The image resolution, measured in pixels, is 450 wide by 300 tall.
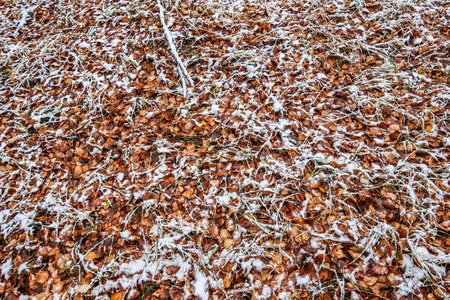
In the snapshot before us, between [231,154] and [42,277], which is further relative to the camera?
[231,154]

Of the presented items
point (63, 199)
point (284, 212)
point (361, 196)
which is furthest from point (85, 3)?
point (361, 196)

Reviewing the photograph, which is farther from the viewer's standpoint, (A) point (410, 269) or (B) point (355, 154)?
(B) point (355, 154)

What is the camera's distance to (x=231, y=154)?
2854 mm

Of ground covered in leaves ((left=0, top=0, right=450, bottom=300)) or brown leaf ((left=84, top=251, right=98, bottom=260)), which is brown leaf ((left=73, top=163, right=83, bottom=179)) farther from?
brown leaf ((left=84, top=251, right=98, bottom=260))

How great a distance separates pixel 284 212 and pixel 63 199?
2.78 m

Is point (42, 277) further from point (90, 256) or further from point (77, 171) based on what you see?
point (77, 171)

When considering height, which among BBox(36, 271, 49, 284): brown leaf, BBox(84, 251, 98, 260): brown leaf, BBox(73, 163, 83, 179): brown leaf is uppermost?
BBox(73, 163, 83, 179): brown leaf

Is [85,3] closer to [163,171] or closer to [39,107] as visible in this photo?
[39,107]

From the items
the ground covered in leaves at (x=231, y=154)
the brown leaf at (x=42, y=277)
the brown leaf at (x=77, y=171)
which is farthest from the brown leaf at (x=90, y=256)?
the brown leaf at (x=77, y=171)

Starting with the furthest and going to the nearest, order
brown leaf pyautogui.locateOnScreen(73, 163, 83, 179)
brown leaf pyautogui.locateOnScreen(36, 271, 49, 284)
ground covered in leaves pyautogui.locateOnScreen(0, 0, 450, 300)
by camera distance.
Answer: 1. brown leaf pyautogui.locateOnScreen(73, 163, 83, 179)
2. brown leaf pyautogui.locateOnScreen(36, 271, 49, 284)
3. ground covered in leaves pyautogui.locateOnScreen(0, 0, 450, 300)

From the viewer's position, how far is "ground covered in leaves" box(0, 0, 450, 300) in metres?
2.15

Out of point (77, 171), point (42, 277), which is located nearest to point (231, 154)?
point (77, 171)

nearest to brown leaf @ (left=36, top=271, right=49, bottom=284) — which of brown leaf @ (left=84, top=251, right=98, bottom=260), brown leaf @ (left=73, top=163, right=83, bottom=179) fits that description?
brown leaf @ (left=84, top=251, right=98, bottom=260)

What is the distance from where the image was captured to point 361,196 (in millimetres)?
2395
